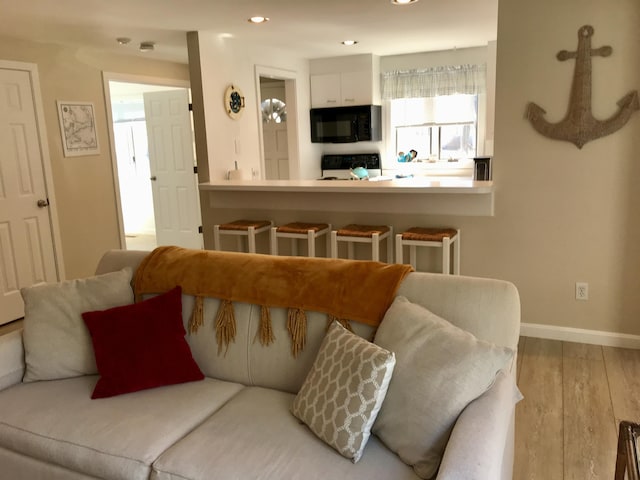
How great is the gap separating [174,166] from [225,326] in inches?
169

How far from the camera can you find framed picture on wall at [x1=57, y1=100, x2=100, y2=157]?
15.3ft

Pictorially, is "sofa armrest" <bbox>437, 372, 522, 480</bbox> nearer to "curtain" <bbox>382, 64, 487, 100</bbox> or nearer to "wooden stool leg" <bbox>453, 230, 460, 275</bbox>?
"wooden stool leg" <bbox>453, 230, 460, 275</bbox>

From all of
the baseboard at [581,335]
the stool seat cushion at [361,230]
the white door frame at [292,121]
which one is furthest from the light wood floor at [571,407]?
the white door frame at [292,121]

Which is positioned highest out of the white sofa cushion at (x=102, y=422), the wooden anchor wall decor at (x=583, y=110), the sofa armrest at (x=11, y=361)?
the wooden anchor wall decor at (x=583, y=110)

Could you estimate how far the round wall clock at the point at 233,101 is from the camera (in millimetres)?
4707

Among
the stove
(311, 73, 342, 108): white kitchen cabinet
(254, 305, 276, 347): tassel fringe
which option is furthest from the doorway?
(254, 305, 276, 347): tassel fringe

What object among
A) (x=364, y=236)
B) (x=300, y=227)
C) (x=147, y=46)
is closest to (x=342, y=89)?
(x=147, y=46)

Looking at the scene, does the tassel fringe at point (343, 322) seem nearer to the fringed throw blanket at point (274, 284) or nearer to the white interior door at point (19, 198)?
the fringed throw blanket at point (274, 284)

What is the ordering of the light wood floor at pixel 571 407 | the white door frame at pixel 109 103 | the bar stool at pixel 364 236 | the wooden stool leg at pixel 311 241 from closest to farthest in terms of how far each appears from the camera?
the light wood floor at pixel 571 407
the bar stool at pixel 364 236
the wooden stool leg at pixel 311 241
the white door frame at pixel 109 103

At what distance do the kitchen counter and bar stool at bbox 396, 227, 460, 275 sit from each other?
0.60ft

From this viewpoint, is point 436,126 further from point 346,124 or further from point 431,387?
point 431,387

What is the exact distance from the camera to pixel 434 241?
3.34 m

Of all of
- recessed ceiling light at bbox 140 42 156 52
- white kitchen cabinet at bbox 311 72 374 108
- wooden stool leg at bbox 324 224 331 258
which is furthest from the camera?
white kitchen cabinet at bbox 311 72 374 108

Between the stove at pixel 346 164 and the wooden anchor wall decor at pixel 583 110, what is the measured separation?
329 centimetres
